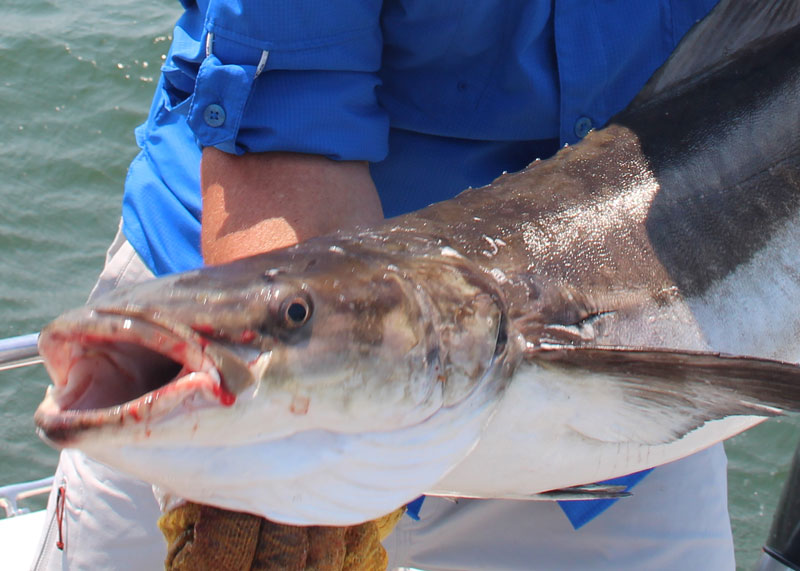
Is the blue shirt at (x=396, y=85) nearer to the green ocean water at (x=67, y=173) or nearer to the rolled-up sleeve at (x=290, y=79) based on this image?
the rolled-up sleeve at (x=290, y=79)

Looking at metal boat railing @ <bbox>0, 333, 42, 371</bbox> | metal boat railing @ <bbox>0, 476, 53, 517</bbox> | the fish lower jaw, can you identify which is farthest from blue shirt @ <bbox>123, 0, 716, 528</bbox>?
metal boat railing @ <bbox>0, 476, 53, 517</bbox>

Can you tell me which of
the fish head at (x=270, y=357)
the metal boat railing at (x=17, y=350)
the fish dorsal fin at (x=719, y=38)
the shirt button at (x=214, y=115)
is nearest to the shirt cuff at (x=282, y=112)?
the shirt button at (x=214, y=115)

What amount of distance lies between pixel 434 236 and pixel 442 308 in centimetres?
24

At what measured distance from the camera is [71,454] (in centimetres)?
260

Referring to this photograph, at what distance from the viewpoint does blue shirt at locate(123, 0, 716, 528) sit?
85.8 inches

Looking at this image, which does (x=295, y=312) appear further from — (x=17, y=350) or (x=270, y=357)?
(x=17, y=350)

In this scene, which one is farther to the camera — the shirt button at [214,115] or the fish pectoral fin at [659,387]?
the shirt button at [214,115]

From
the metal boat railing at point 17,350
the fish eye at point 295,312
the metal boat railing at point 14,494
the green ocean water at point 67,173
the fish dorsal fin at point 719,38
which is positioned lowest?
the green ocean water at point 67,173

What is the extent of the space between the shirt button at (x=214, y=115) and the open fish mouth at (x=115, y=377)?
871mm

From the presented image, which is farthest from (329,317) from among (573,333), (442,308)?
(573,333)

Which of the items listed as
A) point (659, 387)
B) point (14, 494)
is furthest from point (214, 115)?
point (14, 494)

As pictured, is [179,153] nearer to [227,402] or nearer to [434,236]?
[434,236]

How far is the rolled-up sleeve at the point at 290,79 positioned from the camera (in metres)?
2.15

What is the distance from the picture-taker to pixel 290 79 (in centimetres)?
223
